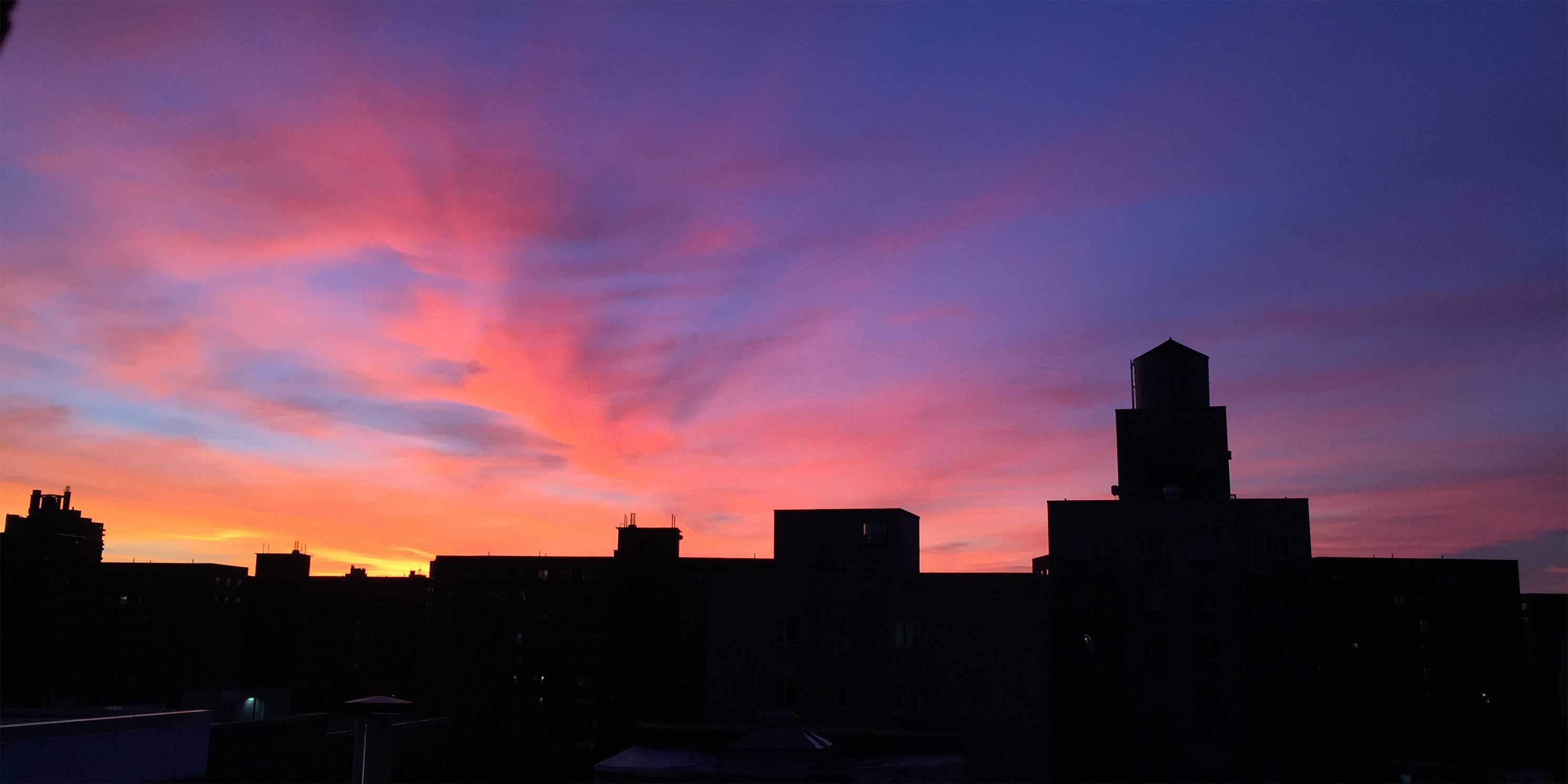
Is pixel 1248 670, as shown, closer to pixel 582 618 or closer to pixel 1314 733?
pixel 1314 733

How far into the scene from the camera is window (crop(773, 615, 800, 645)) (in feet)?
185

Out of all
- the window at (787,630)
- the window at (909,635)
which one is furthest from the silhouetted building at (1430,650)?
the window at (787,630)

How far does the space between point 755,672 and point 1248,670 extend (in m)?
27.2

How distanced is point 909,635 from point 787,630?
669 cm

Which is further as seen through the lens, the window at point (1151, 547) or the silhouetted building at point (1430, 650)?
the silhouetted building at point (1430, 650)

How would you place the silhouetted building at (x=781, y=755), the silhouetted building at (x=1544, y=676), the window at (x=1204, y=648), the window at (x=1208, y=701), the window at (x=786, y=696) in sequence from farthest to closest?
the silhouetted building at (x=1544, y=676) → the window at (x=1204, y=648) → the window at (x=1208, y=701) → the window at (x=786, y=696) → the silhouetted building at (x=781, y=755)

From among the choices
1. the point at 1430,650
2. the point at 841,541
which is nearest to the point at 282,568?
the point at 841,541

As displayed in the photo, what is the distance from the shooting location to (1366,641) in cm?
11175

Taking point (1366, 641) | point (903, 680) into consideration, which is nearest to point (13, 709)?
point (903, 680)

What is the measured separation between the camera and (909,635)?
5488 centimetres

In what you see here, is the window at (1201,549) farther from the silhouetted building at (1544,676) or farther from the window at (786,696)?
the silhouetted building at (1544,676)

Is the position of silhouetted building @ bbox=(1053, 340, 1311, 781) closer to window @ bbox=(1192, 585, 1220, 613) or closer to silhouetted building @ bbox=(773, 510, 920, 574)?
window @ bbox=(1192, 585, 1220, 613)

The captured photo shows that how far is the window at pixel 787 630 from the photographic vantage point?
2215 inches

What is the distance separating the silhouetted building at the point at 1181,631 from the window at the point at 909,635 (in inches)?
382
